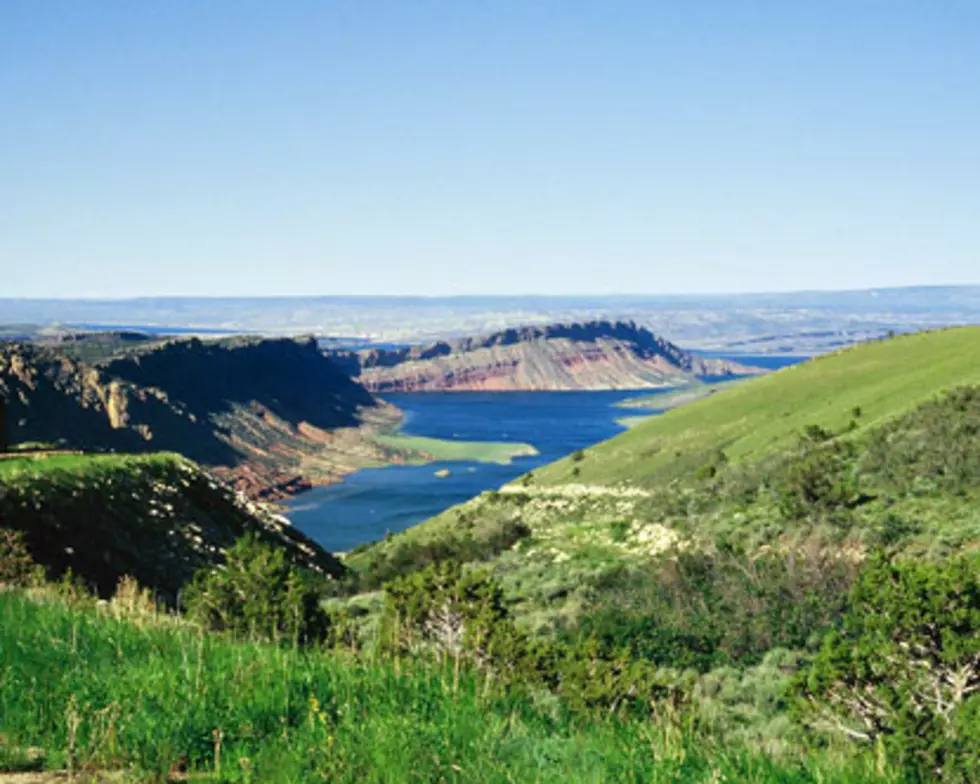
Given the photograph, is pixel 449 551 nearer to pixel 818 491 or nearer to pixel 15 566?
pixel 818 491

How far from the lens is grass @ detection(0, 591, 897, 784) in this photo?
5109 mm

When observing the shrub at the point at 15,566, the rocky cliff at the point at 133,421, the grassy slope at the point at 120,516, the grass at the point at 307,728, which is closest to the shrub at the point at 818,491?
the grassy slope at the point at 120,516

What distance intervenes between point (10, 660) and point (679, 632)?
71.2ft

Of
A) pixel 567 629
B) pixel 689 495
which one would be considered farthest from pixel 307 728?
pixel 689 495

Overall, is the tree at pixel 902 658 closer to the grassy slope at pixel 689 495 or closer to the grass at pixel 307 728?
the grass at pixel 307 728

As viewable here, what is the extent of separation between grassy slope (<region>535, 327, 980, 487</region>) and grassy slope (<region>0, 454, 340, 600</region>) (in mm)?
34880

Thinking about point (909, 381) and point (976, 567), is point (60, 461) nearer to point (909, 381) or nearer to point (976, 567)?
point (976, 567)

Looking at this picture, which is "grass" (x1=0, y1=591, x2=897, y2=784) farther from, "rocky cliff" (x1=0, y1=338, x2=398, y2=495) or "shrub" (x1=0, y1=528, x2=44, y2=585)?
"rocky cliff" (x1=0, y1=338, x2=398, y2=495)

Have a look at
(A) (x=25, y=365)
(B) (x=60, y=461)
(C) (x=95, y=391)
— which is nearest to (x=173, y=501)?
(B) (x=60, y=461)

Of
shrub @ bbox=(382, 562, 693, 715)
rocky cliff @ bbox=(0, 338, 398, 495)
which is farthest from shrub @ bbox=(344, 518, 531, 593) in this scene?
rocky cliff @ bbox=(0, 338, 398, 495)

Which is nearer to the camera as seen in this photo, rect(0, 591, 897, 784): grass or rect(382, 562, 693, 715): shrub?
rect(0, 591, 897, 784): grass

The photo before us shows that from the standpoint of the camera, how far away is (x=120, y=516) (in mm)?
31125

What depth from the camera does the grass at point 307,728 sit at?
5109 mm

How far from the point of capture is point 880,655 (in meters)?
14.6
